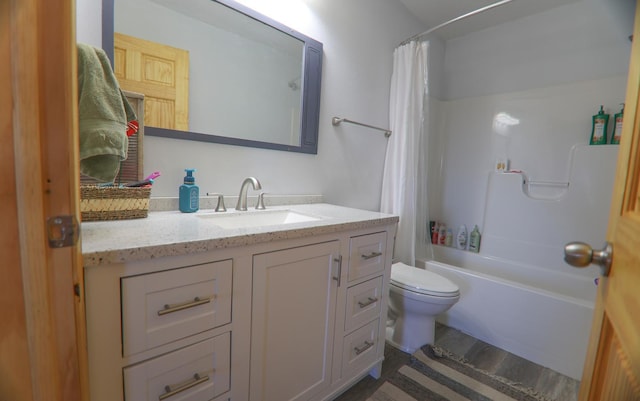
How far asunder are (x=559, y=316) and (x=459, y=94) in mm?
2010

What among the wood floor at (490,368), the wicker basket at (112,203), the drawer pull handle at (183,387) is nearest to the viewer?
the drawer pull handle at (183,387)

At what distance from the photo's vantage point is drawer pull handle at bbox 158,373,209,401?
74 centimetres

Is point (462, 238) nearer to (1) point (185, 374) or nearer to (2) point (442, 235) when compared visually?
(2) point (442, 235)

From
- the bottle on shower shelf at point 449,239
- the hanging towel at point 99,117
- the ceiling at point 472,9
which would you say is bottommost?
the bottle on shower shelf at point 449,239

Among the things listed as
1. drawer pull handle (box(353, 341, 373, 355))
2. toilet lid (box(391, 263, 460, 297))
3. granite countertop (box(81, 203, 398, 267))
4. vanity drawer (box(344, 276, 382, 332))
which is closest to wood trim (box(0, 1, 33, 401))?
granite countertop (box(81, 203, 398, 267))

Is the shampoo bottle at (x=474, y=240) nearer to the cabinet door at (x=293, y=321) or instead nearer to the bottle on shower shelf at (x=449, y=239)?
the bottle on shower shelf at (x=449, y=239)

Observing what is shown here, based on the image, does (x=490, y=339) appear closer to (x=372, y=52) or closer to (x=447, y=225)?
(x=447, y=225)

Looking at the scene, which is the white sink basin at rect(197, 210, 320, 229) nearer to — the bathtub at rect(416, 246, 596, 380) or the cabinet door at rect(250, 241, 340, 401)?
the cabinet door at rect(250, 241, 340, 401)

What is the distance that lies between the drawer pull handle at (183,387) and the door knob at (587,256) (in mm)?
924

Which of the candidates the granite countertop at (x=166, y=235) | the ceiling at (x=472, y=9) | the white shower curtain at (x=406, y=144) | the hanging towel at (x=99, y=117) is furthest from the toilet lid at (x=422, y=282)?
the ceiling at (x=472, y=9)

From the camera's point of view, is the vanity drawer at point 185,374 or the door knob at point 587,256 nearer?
the door knob at point 587,256

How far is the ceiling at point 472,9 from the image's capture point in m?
2.10

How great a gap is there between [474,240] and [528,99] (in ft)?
4.14

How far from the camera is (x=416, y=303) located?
5.25 feet
